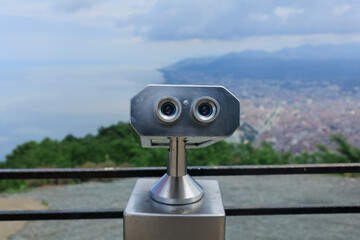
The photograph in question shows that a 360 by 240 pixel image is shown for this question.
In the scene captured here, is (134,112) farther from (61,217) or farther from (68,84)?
(68,84)

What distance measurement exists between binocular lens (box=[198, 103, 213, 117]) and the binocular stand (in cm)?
15

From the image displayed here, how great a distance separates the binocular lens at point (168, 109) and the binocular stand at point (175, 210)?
0.13m

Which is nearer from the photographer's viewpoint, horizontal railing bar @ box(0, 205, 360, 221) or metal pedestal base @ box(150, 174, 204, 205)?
metal pedestal base @ box(150, 174, 204, 205)

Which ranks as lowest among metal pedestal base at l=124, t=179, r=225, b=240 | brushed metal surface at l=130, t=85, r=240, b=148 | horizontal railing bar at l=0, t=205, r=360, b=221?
horizontal railing bar at l=0, t=205, r=360, b=221

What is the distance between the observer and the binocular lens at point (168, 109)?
78 centimetres

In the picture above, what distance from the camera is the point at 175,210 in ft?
2.83

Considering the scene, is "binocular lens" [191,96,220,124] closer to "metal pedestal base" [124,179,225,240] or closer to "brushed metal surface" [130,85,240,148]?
"brushed metal surface" [130,85,240,148]

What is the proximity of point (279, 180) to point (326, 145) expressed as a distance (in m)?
1.15

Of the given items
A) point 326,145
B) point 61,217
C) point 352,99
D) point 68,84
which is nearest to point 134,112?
point 61,217

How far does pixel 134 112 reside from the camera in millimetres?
770

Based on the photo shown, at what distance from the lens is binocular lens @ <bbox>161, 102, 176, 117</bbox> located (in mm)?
775

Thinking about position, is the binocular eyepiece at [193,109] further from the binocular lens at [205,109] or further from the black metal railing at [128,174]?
the black metal railing at [128,174]

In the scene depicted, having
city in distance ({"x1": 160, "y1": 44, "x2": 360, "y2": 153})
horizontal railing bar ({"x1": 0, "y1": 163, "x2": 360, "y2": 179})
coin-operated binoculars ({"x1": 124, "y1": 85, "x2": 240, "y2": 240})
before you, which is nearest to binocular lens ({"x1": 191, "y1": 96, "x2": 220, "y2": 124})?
coin-operated binoculars ({"x1": 124, "y1": 85, "x2": 240, "y2": 240})

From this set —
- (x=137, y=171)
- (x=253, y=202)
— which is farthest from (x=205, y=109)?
(x=253, y=202)
